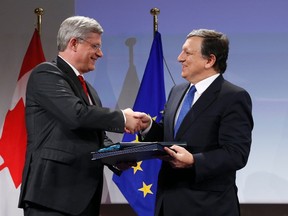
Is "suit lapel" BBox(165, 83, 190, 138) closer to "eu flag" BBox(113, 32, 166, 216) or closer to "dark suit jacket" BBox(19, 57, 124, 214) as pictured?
"dark suit jacket" BBox(19, 57, 124, 214)

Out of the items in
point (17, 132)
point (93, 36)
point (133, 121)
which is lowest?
point (17, 132)

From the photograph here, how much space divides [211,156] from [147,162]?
5.68 feet

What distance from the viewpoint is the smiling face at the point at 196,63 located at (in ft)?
7.87

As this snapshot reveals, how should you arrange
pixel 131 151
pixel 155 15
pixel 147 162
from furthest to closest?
pixel 155 15 → pixel 147 162 → pixel 131 151

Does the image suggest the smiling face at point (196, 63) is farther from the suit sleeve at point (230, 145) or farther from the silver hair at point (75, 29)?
the silver hair at point (75, 29)

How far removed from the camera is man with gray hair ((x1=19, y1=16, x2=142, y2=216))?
84.8 inches

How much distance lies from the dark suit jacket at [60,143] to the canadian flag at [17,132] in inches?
70.9

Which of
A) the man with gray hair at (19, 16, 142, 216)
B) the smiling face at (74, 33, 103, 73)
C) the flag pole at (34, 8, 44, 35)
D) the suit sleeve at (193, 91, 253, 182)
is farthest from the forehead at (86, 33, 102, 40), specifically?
the flag pole at (34, 8, 44, 35)

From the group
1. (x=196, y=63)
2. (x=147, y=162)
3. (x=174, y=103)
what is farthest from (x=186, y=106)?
(x=147, y=162)

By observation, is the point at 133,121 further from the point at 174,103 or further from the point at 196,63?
the point at 196,63

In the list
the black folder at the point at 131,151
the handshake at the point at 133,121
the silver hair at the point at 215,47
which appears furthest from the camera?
the silver hair at the point at 215,47

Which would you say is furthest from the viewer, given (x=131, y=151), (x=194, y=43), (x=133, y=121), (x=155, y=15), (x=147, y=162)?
(x=155, y=15)

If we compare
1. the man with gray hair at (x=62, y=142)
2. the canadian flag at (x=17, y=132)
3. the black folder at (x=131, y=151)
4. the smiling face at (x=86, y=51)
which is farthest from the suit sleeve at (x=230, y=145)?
the canadian flag at (x=17, y=132)

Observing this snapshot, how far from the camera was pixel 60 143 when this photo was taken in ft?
7.14
